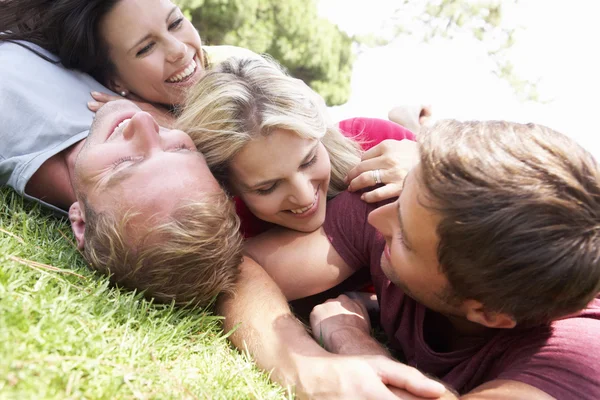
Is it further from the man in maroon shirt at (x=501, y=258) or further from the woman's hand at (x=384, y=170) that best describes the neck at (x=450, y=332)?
the woman's hand at (x=384, y=170)

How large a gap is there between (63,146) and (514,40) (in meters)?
9.61

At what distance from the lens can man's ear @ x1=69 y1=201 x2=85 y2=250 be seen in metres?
2.34

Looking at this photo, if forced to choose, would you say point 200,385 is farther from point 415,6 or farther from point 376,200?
point 415,6

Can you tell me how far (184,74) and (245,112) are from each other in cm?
107

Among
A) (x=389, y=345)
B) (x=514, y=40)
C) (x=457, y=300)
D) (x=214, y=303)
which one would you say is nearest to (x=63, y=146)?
(x=214, y=303)

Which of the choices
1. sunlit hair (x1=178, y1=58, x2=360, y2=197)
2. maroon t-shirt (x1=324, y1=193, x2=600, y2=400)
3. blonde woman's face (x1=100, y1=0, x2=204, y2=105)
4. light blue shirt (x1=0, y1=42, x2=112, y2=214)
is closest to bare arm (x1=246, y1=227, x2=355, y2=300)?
maroon t-shirt (x1=324, y1=193, x2=600, y2=400)

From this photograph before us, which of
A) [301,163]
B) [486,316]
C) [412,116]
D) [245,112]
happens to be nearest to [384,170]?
[301,163]

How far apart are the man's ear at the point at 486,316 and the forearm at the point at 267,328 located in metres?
0.53

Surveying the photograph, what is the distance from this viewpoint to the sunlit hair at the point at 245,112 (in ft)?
7.89

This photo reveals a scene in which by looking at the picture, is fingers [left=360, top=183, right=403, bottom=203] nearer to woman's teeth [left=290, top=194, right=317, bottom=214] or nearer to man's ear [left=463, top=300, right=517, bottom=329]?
woman's teeth [left=290, top=194, right=317, bottom=214]

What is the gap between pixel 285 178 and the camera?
95.3 inches

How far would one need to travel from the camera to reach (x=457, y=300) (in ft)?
6.20

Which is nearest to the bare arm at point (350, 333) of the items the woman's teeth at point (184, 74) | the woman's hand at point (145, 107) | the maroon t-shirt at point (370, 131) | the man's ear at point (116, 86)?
the maroon t-shirt at point (370, 131)

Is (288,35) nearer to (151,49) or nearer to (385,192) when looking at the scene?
(151,49)
